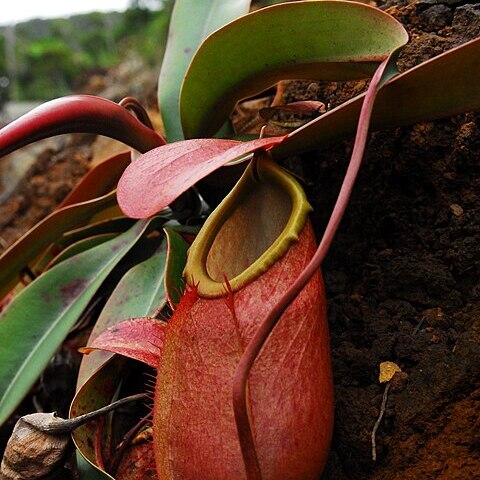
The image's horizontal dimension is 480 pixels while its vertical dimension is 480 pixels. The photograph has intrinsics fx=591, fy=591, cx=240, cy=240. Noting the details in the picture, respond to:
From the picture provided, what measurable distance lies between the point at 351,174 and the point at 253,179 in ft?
0.70

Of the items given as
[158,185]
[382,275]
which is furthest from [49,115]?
[382,275]

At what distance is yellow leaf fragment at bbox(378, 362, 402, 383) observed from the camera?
2.26ft

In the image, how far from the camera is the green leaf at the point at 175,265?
2.47 feet

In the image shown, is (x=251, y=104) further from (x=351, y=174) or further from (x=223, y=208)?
(x=351, y=174)

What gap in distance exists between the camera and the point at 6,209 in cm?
173

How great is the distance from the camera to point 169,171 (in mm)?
557

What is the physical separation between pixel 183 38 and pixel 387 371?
2.13ft

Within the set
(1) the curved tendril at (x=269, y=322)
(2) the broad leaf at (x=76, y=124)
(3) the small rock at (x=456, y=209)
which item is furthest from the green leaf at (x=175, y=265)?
(3) the small rock at (x=456, y=209)

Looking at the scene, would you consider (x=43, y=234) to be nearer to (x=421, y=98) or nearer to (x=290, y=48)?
(x=290, y=48)

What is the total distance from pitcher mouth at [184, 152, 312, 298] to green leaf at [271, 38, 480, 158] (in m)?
0.06

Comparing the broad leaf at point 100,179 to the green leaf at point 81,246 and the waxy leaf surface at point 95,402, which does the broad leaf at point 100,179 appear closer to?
the green leaf at point 81,246

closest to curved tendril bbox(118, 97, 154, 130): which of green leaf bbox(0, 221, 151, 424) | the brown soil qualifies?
green leaf bbox(0, 221, 151, 424)

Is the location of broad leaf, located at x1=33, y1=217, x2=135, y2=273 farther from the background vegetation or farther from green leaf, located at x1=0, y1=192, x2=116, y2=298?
the background vegetation

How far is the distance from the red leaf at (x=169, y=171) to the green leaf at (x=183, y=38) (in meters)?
0.36
